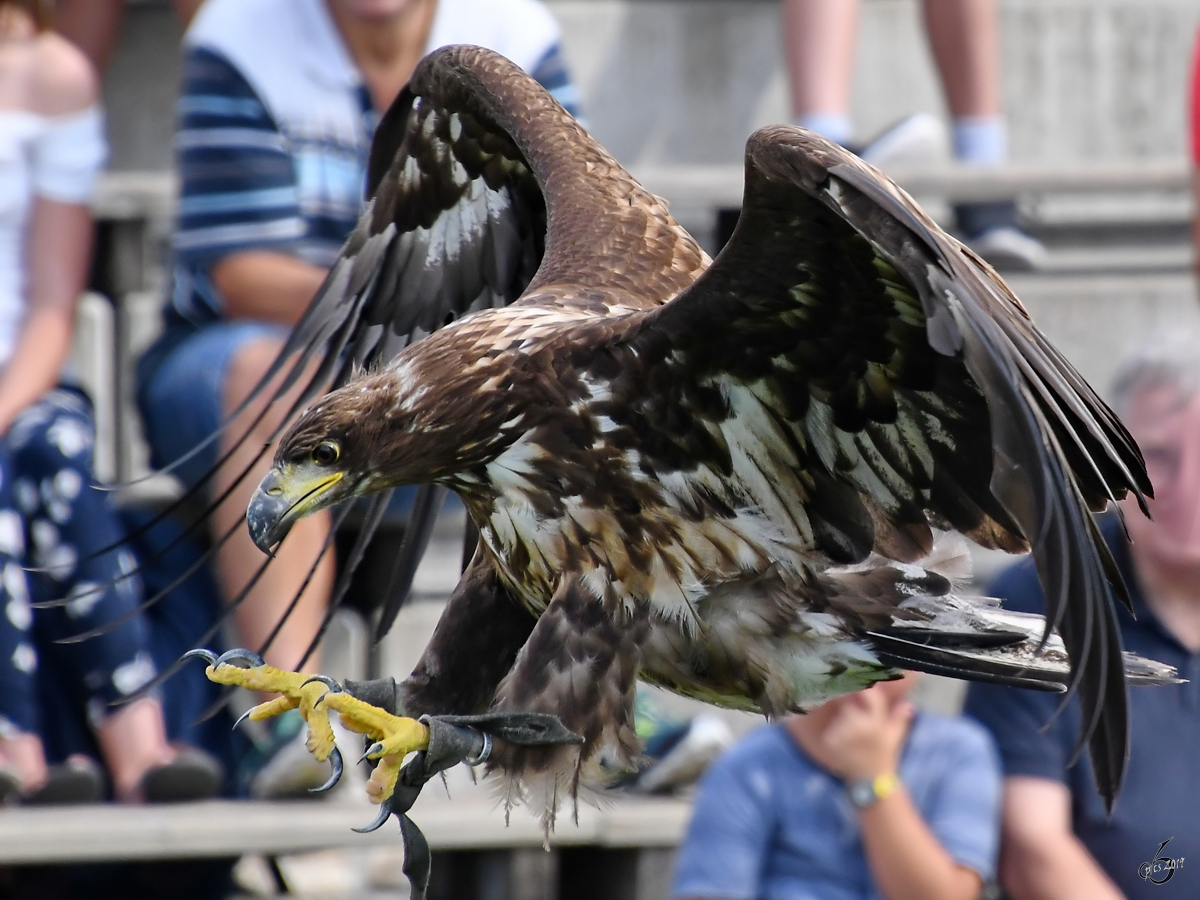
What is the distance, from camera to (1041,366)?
2.13m

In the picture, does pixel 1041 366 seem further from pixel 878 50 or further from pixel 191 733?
pixel 878 50

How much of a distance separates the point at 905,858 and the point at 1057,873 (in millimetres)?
248

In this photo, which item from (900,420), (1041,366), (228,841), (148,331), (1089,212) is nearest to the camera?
(1041,366)

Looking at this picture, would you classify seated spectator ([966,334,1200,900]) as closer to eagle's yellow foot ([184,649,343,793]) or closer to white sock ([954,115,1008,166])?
eagle's yellow foot ([184,649,343,793])

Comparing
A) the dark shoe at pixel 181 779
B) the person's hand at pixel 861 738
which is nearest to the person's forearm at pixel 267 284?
the dark shoe at pixel 181 779

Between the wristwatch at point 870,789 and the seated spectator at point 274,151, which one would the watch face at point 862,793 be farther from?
the seated spectator at point 274,151

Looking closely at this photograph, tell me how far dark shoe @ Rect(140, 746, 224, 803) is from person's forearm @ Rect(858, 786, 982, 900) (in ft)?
4.06

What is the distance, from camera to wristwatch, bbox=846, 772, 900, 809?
3338mm

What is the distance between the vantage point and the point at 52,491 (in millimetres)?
3811

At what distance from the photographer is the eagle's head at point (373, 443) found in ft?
7.52

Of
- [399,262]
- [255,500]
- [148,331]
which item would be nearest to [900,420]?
[255,500]

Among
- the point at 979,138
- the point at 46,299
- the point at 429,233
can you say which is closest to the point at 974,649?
the point at 429,233

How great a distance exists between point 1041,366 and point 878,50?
A: 3542mm

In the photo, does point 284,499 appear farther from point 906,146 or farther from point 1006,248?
point 1006,248
